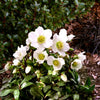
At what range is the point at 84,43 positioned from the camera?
2.98 metres

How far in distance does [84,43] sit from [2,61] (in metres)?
1.49

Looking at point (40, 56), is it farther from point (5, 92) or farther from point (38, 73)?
point (5, 92)

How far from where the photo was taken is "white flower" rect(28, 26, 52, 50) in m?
1.29

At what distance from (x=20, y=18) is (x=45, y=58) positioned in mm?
1280

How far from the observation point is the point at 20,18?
8.14 ft

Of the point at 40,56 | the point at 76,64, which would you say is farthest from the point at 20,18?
the point at 76,64

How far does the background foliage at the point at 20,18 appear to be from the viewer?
2348mm

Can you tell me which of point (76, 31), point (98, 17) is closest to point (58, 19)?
point (76, 31)

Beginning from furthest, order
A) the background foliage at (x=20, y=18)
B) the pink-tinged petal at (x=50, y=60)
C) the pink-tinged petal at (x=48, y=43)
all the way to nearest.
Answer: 1. the background foliage at (x=20, y=18)
2. the pink-tinged petal at (x=50, y=60)
3. the pink-tinged petal at (x=48, y=43)

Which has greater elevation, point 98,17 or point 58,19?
point 98,17

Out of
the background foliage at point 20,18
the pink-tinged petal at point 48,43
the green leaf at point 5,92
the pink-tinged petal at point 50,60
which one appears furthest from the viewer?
the background foliage at point 20,18

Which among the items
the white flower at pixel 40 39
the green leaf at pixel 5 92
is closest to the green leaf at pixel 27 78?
the green leaf at pixel 5 92

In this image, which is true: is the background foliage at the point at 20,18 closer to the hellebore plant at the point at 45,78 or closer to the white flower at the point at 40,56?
the hellebore plant at the point at 45,78

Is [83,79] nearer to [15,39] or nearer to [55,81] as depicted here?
[55,81]
